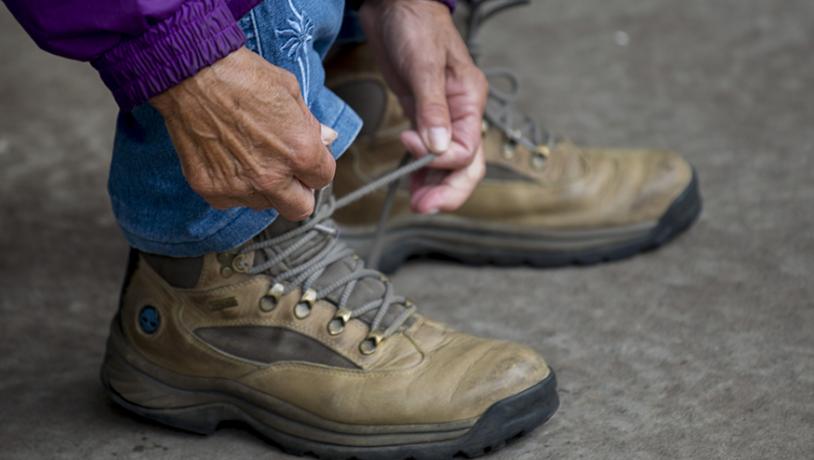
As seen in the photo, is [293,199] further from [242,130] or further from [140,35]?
[140,35]

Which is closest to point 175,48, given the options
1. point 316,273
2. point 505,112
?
point 316,273

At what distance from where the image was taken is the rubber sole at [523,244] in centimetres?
156

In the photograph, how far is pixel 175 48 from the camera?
0.92m

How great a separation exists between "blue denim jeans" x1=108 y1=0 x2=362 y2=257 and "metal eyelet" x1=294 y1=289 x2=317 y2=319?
0.26 ft

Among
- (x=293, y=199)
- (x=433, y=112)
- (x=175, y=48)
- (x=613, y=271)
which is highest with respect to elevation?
(x=175, y=48)

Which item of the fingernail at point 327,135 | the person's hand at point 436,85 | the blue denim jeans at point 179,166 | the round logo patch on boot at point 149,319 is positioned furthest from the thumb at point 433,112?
the round logo patch on boot at point 149,319

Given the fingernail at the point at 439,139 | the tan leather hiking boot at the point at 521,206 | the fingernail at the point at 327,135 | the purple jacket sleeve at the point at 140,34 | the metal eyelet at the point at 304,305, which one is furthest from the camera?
the tan leather hiking boot at the point at 521,206

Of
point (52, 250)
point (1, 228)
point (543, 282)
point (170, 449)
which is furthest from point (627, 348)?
point (1, 228)

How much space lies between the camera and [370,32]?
4.44 feet

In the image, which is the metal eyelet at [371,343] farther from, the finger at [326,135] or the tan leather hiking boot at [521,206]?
the tan leather hiking boot at [521,206]

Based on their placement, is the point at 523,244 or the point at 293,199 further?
the point at 523,244

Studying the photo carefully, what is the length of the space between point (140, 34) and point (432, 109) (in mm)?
407

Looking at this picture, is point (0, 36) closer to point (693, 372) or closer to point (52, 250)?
point (52, 250)

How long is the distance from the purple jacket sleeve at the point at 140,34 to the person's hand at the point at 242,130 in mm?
14
